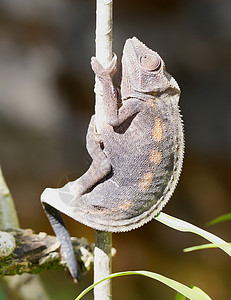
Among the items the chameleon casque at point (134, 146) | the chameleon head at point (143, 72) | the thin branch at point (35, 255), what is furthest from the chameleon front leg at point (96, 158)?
the thin branch at point (35, 255)

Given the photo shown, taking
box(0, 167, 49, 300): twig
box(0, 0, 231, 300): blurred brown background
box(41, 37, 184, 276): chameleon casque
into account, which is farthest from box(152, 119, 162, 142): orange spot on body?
box(0, 0, 231, 300): blurred brown background

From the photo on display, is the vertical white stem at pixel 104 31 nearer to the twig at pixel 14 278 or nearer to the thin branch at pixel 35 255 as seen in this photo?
the thin branch at pixel 35 255

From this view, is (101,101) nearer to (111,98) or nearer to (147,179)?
(111,98)

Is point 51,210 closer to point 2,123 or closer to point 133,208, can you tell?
point 133,208

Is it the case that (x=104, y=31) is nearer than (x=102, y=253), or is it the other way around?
(x=104, y=31)

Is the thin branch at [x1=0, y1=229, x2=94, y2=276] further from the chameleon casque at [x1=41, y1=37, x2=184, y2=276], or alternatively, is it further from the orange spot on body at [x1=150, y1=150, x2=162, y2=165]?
the orange spot on body at [x1=150, y1=150, x2=162, y2=165]

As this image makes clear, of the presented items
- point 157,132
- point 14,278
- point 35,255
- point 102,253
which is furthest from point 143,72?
point 14,278
